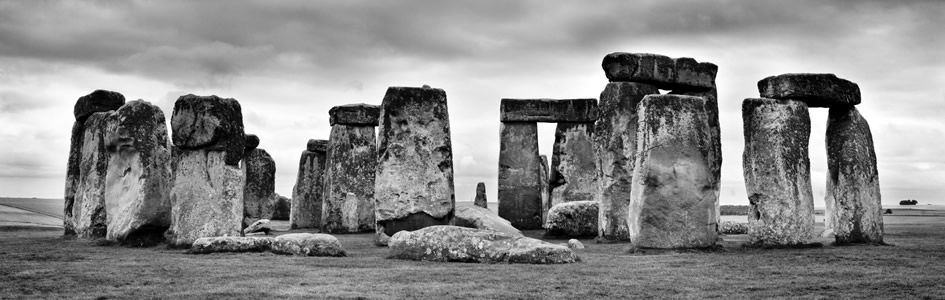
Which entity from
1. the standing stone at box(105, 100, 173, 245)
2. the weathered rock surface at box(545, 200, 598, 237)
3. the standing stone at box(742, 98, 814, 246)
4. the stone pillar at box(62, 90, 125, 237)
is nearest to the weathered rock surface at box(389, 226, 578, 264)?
the standing stone at box(742, 98, 814, 246)

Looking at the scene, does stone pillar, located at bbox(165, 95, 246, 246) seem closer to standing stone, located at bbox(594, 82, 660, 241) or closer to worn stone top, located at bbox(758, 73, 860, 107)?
standing stone, located at bbox(594, 82, 660, 241)

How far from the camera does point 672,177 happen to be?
13.1 m

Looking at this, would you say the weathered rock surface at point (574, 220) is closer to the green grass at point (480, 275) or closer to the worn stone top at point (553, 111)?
the green grass at point (480, 275)

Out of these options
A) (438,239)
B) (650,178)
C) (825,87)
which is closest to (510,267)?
(438,239)

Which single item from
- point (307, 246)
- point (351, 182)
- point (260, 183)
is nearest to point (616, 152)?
point (307, 246)

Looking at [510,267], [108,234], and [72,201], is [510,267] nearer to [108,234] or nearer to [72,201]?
[108,234]

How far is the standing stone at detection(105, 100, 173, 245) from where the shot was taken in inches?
596

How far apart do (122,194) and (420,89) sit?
537 cm

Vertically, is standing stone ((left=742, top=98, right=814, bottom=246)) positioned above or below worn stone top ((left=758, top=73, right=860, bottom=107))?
below

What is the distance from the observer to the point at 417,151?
16172 millimetres

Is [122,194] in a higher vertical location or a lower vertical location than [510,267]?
higher

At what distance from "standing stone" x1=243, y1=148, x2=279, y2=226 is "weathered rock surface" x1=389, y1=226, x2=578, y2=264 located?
646 inches

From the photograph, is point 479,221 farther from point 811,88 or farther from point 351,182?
point 811,88

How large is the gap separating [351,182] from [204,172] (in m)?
7.53
